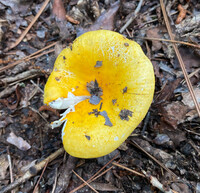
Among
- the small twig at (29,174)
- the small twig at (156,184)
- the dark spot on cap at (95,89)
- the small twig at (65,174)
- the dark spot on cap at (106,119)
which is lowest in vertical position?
the small twig at (156,184)

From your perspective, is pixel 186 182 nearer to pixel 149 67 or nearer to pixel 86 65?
pixel 149 67

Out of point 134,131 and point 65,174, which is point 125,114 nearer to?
point 134,131

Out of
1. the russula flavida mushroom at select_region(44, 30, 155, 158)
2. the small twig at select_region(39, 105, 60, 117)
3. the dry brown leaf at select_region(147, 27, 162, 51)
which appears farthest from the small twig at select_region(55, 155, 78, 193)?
the dry brown leaf at select_region(147, 27, 162, 51)

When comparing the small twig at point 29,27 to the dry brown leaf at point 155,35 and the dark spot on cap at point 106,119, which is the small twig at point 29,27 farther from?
the dark spot on cap at point 106,119

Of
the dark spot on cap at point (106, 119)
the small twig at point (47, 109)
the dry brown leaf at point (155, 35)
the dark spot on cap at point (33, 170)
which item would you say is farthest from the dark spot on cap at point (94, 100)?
the dry brown leaf at point (155, 35)

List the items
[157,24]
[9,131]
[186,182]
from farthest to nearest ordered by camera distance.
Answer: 1. [157,24]
2. [9,131]
3. [186,182]

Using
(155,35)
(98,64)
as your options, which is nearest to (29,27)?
(98,64)

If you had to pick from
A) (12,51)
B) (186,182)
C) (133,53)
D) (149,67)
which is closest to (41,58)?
(12,51)

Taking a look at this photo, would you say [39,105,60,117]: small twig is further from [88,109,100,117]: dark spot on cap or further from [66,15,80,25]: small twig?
[66,15,80,25]: small twig
